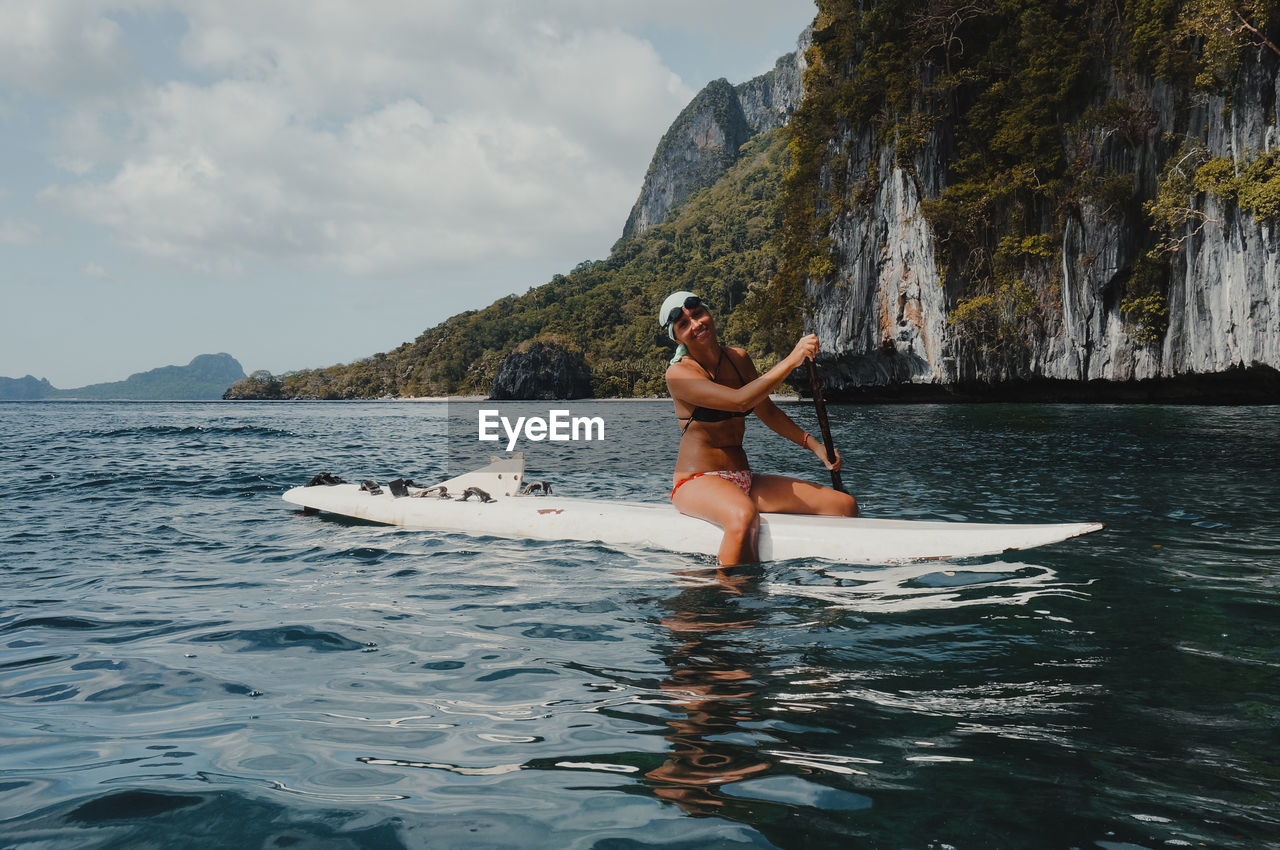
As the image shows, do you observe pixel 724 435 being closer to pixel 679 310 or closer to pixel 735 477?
pixel 735 477

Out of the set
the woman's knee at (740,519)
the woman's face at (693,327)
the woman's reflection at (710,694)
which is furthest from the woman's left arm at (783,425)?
the woman's reflection at (710,694)

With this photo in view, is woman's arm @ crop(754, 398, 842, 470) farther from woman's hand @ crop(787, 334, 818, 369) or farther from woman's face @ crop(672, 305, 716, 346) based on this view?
woman's face @ crop(672, 305, 716, 346)

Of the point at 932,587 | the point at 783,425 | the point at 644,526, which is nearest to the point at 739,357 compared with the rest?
the point at 783,425

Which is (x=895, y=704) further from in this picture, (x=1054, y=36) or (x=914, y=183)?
(x=914, y=183)

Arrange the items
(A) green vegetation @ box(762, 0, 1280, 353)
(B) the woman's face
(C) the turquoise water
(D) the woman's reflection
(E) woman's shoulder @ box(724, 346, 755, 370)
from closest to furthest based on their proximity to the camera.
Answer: (C) the turquoise water → (D) the woman's reflection → (B) the woman's face → (E) woman's shoulder @ box(724, 346, 755, 370) → (A) green vegetation @ box(762, 0, 1280, 353)

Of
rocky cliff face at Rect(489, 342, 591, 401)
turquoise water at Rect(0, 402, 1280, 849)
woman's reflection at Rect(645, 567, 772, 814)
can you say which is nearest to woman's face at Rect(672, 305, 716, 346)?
turquoise water at Rect(0, 402, 1280, 849)

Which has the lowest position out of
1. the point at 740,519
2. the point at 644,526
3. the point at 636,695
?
the point at 636,695

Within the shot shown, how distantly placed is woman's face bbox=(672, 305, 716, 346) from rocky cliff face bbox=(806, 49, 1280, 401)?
21.6 m

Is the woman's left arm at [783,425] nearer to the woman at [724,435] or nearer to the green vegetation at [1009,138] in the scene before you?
the woman at [724,435]

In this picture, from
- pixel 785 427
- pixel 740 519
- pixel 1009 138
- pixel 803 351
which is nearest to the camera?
pixel 803 351

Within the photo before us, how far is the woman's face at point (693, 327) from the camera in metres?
5.79

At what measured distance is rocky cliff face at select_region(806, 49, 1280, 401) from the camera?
20.4m

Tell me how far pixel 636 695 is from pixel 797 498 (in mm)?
3539

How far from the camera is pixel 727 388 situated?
18.3ft
